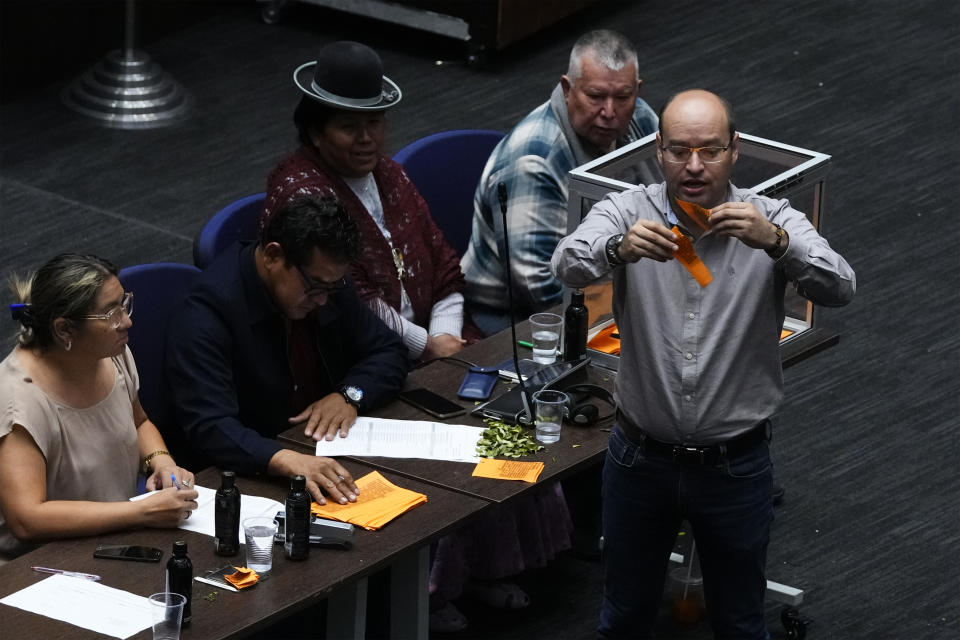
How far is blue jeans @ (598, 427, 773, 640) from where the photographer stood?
138 inches

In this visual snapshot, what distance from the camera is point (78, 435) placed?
3.58 metres

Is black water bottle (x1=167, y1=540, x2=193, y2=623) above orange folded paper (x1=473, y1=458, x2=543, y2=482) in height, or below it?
above

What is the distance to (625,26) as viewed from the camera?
862 centimetres

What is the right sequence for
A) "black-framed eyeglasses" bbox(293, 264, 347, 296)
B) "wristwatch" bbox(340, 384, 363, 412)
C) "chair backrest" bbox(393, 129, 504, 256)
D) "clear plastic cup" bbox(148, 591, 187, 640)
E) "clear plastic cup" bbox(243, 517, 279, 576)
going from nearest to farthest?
"clear plastic cup" bbox(148, 591, 187, 640) → "clear plastic cup" bbox(243, 517, 279, 576) → "black-framed eyeglasses" bbox(293, 264, 347, 296) → "wristwatch" bbox(340, 384, 363, 412) → "chair backrest" bbox(393, 129, 504, 256)

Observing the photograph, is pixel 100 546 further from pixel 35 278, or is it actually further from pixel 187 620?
pixel 35 278

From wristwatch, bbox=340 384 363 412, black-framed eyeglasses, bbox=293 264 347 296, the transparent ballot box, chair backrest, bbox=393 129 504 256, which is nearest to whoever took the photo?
black-framed eyeglasses, bbox=293 264 347 296

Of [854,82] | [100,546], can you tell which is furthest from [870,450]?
[854,82]

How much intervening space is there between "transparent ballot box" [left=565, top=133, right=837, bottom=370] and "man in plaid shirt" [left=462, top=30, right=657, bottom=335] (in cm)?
35

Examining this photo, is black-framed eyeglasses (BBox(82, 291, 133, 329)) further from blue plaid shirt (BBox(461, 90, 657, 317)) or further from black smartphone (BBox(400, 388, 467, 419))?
blue plaid shirt (BBox(461, 90, 657, 317))

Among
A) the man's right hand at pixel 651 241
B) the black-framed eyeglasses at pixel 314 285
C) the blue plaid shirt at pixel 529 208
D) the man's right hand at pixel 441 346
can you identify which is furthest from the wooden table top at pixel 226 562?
the blue plaid shirt at pixel 529 208

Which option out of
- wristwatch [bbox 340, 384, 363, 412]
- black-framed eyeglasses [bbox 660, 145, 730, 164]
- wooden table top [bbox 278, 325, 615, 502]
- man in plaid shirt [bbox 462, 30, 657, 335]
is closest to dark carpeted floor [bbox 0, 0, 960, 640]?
wooden table top [bbox 278, 325, 615, 502]

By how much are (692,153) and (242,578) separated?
1291mm

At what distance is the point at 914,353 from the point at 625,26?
3408mm

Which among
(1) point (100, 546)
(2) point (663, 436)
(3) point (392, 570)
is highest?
(2) point (663, 436)
